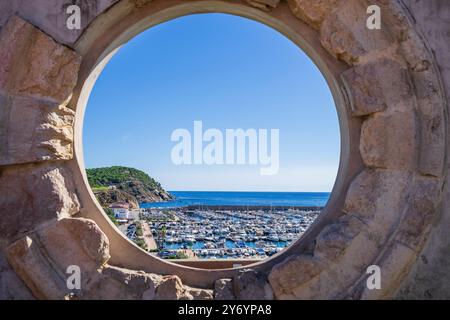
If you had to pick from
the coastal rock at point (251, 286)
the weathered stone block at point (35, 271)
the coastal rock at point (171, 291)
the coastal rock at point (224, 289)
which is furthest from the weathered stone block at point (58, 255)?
the coastal rock at point (251, 286)

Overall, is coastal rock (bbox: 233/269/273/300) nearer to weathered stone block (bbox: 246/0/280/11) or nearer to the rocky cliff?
weathered stone block (bbox: 246/0/280/11)

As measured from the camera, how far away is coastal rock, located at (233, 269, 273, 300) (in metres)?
2.13

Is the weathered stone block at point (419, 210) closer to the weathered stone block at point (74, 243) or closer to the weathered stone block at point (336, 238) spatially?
the weathered stone block at point (336, 238)

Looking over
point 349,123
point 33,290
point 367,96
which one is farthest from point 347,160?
point 33,290

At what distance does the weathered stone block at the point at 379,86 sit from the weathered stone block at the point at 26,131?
2057 mm

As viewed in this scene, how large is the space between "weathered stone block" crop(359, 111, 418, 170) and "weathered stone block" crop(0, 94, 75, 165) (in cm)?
212

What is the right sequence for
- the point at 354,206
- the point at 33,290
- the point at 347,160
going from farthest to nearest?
1. the point at 347,160
2. the point at 354,206
3. the point at 33,290

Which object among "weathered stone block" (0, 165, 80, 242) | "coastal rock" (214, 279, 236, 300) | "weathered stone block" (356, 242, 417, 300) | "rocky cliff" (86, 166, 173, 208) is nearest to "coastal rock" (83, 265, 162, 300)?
"coastal rock" (214, 279, 236, 300)

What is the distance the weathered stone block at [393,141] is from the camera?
2189 mm

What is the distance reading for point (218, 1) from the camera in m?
2.50

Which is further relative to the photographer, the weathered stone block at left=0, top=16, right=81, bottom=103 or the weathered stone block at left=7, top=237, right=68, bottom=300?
the weathered stone block at left=0, top=16, right=81, bottom=103

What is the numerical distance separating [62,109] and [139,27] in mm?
870

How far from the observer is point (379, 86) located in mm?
2244

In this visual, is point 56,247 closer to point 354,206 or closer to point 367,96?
point 354,206
